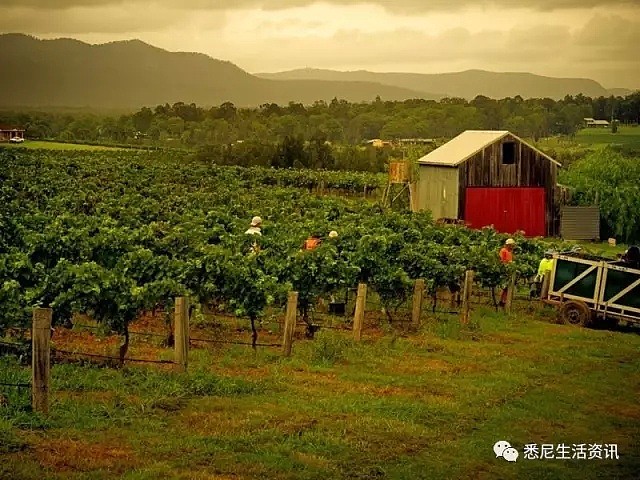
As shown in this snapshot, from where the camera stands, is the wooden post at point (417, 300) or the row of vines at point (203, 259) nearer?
the row of vines at point (203, 259)

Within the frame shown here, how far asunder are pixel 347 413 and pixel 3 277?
17.4 ft

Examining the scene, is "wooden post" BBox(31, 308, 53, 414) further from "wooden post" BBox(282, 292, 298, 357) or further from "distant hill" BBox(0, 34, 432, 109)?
"distant hill" BBox(0, 34, 432, 109)

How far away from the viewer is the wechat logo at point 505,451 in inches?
336

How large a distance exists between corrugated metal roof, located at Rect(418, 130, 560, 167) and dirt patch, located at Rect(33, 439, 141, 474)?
29.2 meters

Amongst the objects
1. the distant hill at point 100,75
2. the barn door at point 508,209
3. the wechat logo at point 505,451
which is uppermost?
the distant hill at point 100,75

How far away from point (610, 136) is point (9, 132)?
1271 inches

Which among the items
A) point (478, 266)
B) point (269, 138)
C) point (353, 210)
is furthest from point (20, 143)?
point (269, 138)

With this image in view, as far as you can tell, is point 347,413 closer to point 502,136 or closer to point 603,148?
point 502,136

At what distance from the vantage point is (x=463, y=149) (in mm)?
38375

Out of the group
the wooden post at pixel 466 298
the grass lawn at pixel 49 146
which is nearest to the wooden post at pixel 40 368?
the wooden post at pixel 466 298

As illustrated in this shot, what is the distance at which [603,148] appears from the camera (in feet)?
150

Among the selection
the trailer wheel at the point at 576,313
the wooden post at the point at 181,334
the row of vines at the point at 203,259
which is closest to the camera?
the wooden post at the point at 181,334

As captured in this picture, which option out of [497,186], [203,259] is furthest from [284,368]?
[497,186]

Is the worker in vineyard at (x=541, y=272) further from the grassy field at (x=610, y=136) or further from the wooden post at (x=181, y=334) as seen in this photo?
the grassy field at (x=610, y=136)
